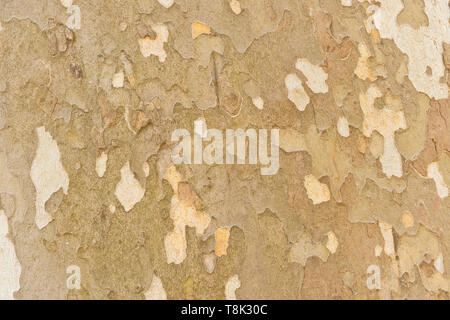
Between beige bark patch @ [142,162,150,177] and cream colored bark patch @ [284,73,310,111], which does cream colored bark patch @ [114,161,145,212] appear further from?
cream colored bark patch @ [284,73,310,111]

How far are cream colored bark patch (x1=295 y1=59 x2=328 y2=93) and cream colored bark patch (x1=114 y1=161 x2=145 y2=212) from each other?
436 mm

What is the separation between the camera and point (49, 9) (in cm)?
124

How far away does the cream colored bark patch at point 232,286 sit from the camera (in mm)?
1151

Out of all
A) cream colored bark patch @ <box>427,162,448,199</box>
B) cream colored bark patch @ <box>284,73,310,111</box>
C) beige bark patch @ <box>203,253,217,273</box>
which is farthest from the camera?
cream colored bark patch @ <box>427,162,448,199</box>

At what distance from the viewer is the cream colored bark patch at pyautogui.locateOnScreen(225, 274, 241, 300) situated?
115cm

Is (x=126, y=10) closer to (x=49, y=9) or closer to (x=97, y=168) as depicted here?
(x=49, y=9)

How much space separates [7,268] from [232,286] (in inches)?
18.4

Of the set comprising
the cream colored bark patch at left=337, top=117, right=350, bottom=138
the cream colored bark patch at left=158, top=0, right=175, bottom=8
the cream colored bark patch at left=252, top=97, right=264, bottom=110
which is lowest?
the cream colored bark patch at left=337, top=117, right=350, bottom=138

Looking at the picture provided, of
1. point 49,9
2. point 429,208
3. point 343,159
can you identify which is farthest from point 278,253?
point 49,9

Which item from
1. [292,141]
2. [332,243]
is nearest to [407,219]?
[332,243]

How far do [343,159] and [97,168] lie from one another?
0.53m

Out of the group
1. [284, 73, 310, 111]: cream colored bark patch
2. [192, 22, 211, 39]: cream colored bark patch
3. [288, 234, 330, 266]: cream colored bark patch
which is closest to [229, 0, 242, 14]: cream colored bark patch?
[192, 22, 211, 39]: cream colored bark patch
